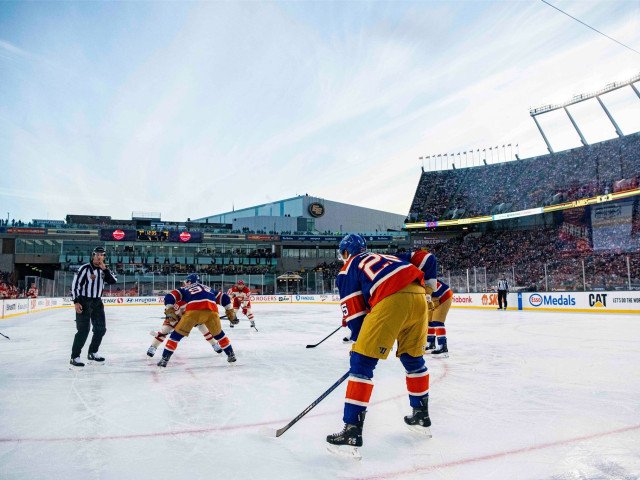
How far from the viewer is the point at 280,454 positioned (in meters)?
2.61

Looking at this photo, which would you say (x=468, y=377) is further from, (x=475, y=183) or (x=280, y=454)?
(x=475, y=183)

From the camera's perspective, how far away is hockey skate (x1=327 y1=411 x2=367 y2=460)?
2545mm

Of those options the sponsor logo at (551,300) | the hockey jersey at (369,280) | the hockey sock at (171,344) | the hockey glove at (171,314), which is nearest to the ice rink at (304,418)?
the hockey sock at (171,344)

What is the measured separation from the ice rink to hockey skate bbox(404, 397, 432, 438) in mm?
109

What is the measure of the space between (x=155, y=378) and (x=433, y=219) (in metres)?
35.5

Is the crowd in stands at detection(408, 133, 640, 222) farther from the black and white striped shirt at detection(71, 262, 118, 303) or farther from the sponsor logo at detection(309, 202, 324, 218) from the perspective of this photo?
the black and white striped shirt at detection(71, 262, 118, 303)

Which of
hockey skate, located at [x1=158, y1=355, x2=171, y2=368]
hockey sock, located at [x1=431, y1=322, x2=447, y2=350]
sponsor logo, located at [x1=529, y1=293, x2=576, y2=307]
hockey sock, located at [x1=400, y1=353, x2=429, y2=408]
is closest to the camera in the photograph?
hockey sock, located at [x1=400, y1=353, x2=429, y2=408]

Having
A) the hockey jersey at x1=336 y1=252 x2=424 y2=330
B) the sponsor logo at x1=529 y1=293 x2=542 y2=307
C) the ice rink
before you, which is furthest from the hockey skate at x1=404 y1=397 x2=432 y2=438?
the sponsor logo at x1=529 y1=293 x2=542 y2=307

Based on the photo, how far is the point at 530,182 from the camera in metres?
35.4

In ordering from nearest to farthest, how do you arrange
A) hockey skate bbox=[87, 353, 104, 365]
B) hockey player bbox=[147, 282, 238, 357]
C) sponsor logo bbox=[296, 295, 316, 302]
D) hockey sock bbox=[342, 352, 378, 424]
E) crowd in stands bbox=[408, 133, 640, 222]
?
1. hockey sock bbox=[342, 352, 378, 424]
2. hockey skate bbox=[87, 353, 104, 365]
3. hockey player bbox=[147, 282, 238, 357]
4. sponsor logo bbox=[296, 295, 316, 302]
5. crowd in stands bbox=[408, 133, 640, 222]

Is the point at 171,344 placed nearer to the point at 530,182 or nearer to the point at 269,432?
the point at 269,432

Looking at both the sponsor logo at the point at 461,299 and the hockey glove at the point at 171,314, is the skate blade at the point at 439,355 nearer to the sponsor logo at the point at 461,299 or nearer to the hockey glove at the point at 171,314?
the hockey glove at the point at 171,314

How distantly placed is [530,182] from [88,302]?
119ft

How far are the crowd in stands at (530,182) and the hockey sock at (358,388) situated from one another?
96.8ft
